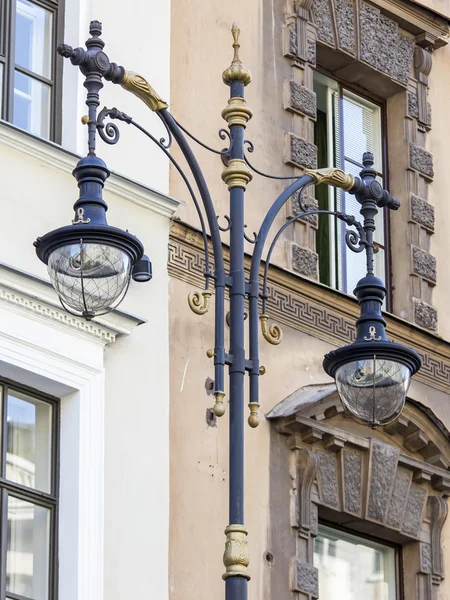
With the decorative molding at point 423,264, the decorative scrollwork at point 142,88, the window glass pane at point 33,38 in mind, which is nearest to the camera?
the decorative scrollwork at point 142,88

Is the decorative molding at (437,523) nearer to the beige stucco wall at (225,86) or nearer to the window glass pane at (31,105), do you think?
the beige stucco wall at (225,86)

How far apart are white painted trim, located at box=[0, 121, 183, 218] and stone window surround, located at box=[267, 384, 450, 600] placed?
1.64 metres

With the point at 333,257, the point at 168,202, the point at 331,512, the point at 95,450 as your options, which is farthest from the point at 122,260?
the point at 333,257

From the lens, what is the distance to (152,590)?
11812mm

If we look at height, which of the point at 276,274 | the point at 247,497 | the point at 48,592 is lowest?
the point at 48,592

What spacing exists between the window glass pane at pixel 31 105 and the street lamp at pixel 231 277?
2105mm

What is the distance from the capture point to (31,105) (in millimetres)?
12898

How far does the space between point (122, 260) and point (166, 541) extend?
116 inches

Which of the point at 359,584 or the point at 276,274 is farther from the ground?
the point at 276,274

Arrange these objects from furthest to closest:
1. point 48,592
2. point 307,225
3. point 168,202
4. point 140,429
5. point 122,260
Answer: point 307,225 → point 168,202 → point 140,429 → point 48,592 → point 122,260

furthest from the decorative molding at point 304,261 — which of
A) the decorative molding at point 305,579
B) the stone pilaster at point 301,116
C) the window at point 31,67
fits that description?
the decorative molding at point 305,579

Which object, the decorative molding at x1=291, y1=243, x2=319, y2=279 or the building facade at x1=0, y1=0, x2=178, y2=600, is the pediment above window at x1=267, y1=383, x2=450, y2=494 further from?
the building facade at x1=0, y1=0, x2=178, y2=600

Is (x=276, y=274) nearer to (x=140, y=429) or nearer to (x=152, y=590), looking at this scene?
(x=140, y=429)

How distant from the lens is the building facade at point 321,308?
12758 mm
